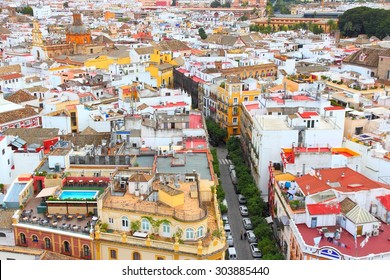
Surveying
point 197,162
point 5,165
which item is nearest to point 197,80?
point 197,162

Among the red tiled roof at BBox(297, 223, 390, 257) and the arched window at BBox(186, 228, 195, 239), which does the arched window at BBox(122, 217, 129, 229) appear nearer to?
the arched window at BBox(186, 228, 195, 239)

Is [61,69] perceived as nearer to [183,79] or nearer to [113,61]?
[113,61]

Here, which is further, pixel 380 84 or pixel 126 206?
pixel 380 84

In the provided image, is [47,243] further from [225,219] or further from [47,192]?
[225,219]

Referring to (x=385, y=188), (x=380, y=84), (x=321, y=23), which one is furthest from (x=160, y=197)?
(x=321, y=23)

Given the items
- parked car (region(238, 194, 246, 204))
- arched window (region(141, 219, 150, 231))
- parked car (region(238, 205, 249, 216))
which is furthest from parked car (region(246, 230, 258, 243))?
arched window (region(141, 219, 150, 231))
